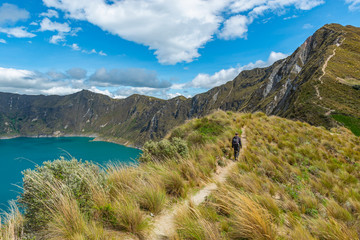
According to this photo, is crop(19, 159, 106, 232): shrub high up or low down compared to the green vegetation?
down

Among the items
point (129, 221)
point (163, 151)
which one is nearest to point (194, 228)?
point (129, 221)

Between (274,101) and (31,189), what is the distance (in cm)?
12430

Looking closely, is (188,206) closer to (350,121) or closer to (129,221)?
(129,221)

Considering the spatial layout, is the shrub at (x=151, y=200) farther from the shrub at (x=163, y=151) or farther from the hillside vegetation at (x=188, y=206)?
the shrub at (x=163, y=151)

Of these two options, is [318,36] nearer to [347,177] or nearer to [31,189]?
[347,177]

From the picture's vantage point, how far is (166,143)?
9773 mm

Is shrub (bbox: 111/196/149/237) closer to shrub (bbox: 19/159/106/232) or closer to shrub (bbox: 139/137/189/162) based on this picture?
shrub (bbox: 19/159/106/232)

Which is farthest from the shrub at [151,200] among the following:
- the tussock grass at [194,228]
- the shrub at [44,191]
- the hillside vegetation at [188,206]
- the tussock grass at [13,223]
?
the tussock grass at [13,223]

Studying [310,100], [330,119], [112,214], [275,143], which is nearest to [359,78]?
[310,100]

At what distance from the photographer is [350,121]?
42406mm

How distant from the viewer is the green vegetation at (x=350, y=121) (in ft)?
128

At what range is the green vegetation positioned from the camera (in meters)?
39.1

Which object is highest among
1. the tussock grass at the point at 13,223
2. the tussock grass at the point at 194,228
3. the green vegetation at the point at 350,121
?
the green vegetation at the point at 350,121

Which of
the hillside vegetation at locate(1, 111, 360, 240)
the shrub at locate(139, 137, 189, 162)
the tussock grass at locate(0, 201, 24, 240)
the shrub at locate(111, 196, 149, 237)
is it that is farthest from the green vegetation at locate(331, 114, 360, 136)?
the tussock grass at locate(0, 201, 24, 240)
